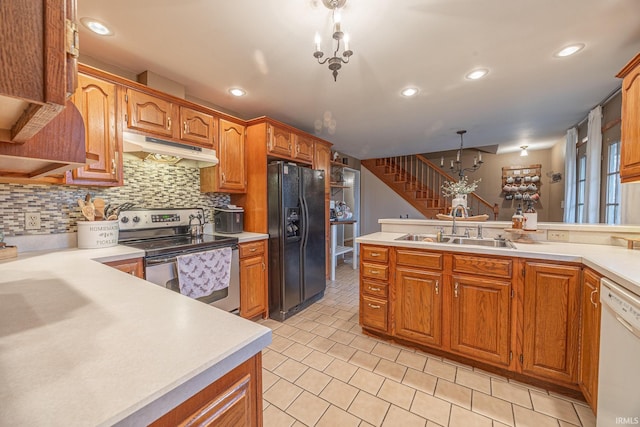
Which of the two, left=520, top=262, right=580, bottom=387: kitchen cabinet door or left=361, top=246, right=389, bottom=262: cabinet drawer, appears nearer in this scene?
left=520, top=262, right=580, bottom=387: kitchen cabinet door

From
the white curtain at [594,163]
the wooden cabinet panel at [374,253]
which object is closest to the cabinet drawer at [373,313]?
the wooden cabinet panel at [374,253]

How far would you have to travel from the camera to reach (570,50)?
6.54ft

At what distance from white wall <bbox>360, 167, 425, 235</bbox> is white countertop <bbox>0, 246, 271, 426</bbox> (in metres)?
6.19

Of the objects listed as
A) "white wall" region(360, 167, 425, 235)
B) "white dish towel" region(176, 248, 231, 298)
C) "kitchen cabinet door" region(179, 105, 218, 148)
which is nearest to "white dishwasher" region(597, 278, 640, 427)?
"white dish towel" region(176, 248, 231, 298)

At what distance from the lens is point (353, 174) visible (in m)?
5.24

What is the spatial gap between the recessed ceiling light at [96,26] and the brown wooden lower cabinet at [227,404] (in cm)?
225

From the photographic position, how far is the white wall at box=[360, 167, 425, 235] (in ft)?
21.4

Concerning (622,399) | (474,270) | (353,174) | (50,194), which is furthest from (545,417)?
(353,174)

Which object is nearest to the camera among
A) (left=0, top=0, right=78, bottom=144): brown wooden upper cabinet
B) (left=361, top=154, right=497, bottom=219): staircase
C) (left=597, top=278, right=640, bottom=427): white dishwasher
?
(left=0, top=0, right=78, bottom=144): brown wooden upper cabinet

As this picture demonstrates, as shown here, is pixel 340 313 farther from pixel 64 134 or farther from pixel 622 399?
pixel 64 134

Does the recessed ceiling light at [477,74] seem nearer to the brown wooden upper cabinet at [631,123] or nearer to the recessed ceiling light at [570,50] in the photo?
the recessed ceiling light at [570,50]

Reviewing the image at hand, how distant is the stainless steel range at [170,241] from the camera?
192 cm

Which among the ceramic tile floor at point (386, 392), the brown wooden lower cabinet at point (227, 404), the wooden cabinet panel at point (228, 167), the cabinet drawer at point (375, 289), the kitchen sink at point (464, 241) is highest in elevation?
the wooden cabinet panel at point (228, 167)

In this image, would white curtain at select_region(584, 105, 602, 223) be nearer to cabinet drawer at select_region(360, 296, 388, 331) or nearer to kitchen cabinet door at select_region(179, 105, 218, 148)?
cabinet drawer at select_region(360, 296, 388, 331)
